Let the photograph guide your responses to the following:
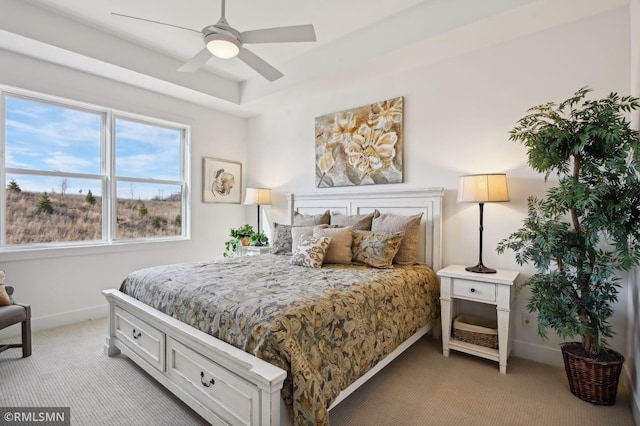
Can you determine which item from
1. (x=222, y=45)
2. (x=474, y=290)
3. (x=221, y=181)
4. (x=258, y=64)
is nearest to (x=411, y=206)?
(x=474, y=290)

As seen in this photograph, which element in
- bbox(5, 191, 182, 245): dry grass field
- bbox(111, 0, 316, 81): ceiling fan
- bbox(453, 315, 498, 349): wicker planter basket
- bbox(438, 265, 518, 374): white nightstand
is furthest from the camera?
bbox(5, 191, 182, 245): dry grass field

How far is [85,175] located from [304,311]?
343 centimetres

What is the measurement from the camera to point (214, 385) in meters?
1.68

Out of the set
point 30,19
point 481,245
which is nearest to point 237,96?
point 30,19

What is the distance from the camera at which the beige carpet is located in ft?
6.16

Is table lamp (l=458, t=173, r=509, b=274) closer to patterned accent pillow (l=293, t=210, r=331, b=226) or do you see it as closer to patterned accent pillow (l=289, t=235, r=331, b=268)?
patterned accent pillow (l=289, t=235, r=331, b=268)

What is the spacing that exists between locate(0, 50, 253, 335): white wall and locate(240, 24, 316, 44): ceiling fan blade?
A: 2468mm

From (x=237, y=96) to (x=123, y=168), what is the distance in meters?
1.80

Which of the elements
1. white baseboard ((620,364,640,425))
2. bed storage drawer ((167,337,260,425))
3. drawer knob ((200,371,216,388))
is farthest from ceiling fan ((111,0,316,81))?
white baseboard ((620,364,640,425))

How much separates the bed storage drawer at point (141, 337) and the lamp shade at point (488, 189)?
256 cm

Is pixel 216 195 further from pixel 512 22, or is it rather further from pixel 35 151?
pixel 512 22

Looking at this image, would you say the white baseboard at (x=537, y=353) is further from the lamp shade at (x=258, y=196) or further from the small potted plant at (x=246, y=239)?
the lamp shade at (x=258, y=196)

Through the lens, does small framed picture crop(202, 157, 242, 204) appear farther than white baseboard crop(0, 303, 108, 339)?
Yes

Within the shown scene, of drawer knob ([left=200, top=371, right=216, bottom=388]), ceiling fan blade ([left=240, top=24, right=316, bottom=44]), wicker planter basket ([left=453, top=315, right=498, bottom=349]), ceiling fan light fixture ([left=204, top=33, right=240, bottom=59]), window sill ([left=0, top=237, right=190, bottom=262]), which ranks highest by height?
ceiling fan blade ([left=240, top=24, right=316, bottom=44])
